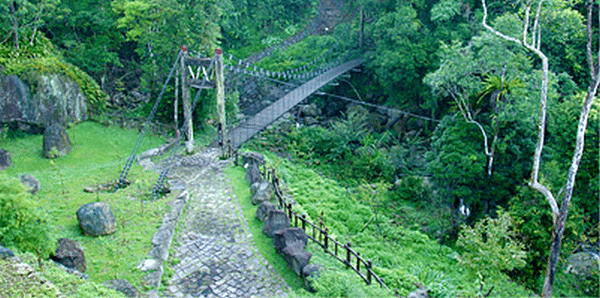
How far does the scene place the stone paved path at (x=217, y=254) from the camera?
21.6 feet

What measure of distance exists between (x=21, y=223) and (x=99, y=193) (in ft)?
12.6

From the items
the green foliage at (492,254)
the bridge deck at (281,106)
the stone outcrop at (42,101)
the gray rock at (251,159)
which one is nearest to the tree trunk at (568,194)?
the green foliage at (492,254)

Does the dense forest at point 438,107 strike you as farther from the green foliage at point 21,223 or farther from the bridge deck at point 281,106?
the green foliage at point 21,223

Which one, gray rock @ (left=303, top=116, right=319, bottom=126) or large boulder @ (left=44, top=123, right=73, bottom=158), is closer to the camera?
large boulder @ (left=44, top=123, right=73, bottom=158)

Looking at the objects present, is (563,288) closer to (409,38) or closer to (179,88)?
(409,38)

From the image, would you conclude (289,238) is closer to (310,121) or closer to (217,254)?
(217,254)

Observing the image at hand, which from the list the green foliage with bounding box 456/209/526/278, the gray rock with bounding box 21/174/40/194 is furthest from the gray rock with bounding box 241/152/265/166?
the green foliage with bounding box 456/209/526/278

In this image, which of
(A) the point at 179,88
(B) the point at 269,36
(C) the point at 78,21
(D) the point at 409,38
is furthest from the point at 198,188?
(B) the point at 269,36

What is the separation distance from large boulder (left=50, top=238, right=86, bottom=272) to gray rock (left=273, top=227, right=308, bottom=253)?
9.59 ft

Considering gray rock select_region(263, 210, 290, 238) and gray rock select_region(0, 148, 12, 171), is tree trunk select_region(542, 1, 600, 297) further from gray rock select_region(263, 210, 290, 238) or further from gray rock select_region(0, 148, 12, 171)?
gray rock select_region(0, 148, 12, 171)

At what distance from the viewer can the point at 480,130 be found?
40.8 ft

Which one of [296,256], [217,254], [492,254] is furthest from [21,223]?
[492,254]

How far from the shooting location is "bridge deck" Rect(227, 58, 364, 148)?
15148mm

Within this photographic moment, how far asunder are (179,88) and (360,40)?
944 centimetres
